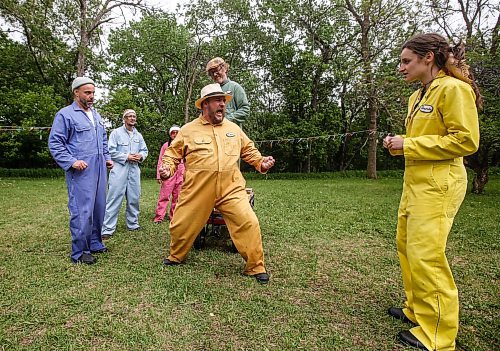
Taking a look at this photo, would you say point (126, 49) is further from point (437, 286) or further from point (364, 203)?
point (437, 286)

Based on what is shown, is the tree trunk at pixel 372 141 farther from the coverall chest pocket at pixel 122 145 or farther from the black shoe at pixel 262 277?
the black shoe at pixel 262 277

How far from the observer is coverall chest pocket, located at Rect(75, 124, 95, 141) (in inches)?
155

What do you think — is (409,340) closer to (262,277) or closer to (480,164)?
(262,277)

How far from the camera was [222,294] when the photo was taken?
319 cm

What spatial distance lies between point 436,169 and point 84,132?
344 cm

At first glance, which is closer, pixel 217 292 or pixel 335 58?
pixel 217 292

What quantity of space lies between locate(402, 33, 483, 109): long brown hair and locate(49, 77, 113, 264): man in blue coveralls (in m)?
3.22

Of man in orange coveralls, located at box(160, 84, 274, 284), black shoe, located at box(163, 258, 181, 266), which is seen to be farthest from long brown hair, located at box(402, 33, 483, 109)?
black shoe, located at box(163, 258, 181, 266)

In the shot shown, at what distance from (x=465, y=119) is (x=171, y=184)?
4.91 m

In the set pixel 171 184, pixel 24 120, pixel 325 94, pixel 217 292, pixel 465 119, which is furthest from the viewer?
pixel 325 94

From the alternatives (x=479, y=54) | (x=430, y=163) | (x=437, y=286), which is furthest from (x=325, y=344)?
(x=479, y=54)

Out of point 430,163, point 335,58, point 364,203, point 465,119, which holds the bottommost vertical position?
point 364,203

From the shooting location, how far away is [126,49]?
2314 cm

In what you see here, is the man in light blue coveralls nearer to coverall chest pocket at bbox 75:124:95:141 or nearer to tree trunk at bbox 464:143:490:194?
coverall chest pocket at bbox 75:124:95:141
